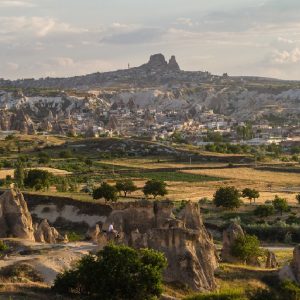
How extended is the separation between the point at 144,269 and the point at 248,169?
67.3 m

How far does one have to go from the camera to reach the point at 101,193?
53062 mm

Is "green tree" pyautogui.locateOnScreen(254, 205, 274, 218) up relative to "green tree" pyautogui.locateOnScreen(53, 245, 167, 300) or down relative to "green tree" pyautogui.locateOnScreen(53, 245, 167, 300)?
down

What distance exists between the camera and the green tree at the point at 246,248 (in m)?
32.3

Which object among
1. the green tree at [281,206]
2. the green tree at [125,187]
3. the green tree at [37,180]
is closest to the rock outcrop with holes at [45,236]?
the green tree at [281,206]

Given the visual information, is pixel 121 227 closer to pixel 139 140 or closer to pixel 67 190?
pixel 67 190

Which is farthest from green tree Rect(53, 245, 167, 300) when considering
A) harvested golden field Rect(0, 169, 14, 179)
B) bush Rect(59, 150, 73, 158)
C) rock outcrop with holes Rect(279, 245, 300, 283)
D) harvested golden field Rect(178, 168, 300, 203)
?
bush Rect(59, 150, 73, 158)

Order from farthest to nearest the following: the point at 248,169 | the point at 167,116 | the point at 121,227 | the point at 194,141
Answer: the point at 167,116 → the point at 194,141 → the point at 248,169 → the point at 121,227

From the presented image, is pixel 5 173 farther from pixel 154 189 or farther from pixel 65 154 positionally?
→ pixel 154 189

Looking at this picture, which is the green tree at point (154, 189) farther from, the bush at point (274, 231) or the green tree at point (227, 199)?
the bush at point (274, 231)

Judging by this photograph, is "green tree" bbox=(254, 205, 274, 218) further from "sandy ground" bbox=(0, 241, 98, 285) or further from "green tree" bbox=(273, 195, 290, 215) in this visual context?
"sandy ground" bbox=(0, 241, 98, 285)

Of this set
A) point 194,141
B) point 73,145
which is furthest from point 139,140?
point 194,141

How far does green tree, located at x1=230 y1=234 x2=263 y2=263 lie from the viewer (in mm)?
32344

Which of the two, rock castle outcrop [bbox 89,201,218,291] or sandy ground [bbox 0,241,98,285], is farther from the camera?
rock castle outcrop [bbox 89,201,218,291]

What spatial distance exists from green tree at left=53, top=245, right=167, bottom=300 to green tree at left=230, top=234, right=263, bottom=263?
9.33 meters
